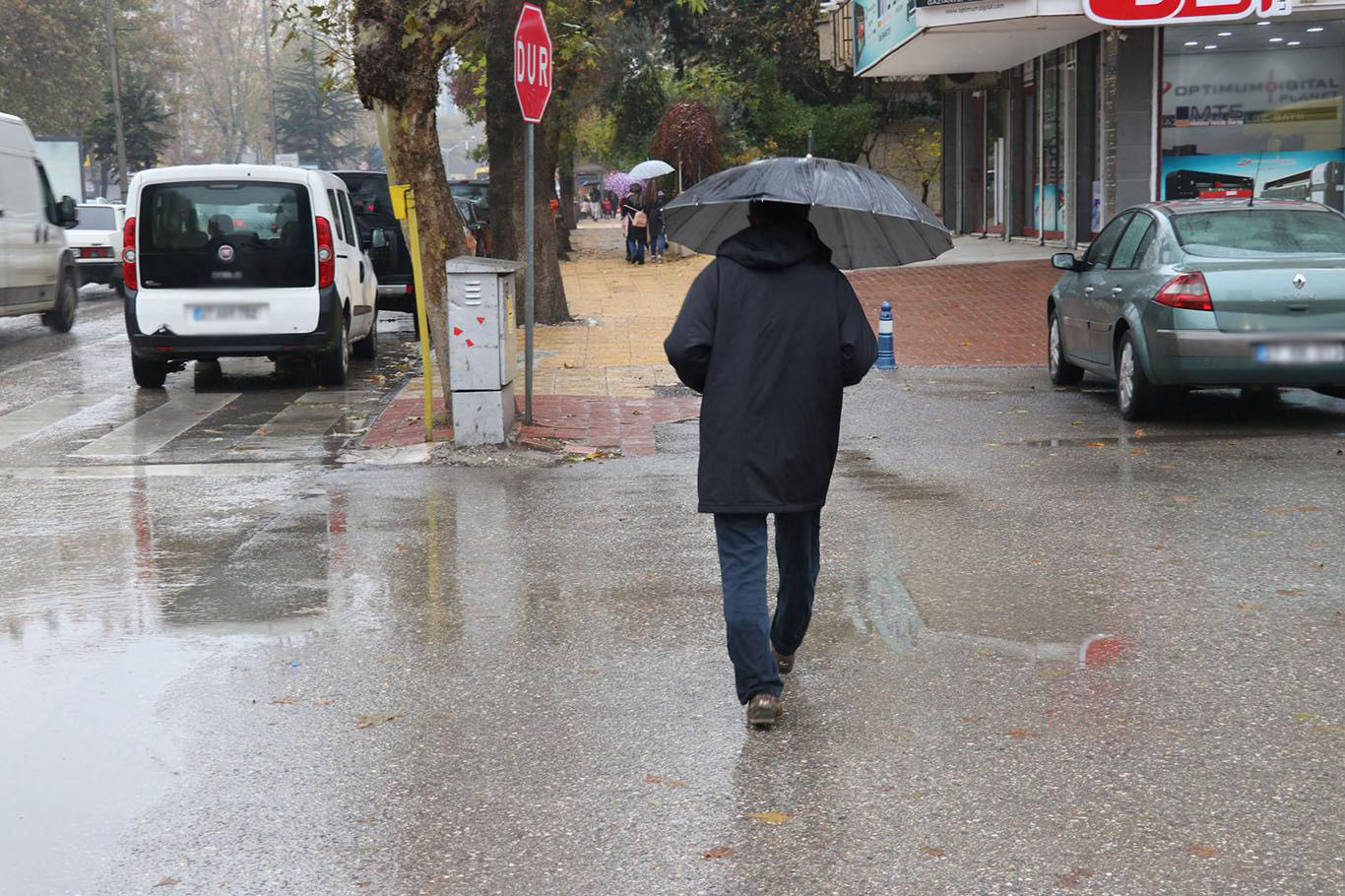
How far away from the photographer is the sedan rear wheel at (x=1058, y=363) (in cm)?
1312

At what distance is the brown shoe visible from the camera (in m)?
4.87

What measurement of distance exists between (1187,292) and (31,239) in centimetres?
1423

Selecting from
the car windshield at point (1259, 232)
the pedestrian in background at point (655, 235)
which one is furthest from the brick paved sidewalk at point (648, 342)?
the pedestrian in background at point (655, 235)

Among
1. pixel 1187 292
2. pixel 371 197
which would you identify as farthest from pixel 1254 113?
pixel 1187 292

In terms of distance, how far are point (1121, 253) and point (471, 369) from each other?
16.2ft

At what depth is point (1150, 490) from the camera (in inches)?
341

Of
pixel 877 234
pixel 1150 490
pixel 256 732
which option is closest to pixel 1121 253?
pixel 1150 490

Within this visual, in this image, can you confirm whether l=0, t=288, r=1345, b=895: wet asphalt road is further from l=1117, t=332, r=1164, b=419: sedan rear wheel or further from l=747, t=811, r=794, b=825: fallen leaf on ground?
l=1117, t=332, r=1164, b=419: sedan rear wheel

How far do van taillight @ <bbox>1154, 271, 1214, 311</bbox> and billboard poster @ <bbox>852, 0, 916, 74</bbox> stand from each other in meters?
14.6

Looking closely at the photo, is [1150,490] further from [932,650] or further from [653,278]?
[653,278]

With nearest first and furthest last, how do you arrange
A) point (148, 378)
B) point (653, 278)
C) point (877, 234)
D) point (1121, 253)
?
point (877, 234), point (1121, 253), point (148, 378), point (653, 278)

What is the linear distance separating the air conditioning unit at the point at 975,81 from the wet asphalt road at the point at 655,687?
78.8ft

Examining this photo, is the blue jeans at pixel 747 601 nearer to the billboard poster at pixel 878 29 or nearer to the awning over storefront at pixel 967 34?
the awning over storefront at pixel 967 34

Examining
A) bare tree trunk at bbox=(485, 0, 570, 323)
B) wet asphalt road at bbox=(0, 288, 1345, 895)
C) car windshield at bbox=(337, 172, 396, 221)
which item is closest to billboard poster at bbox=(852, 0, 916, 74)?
bare tree trunk at bbox=(485, 0, 570, 323)
